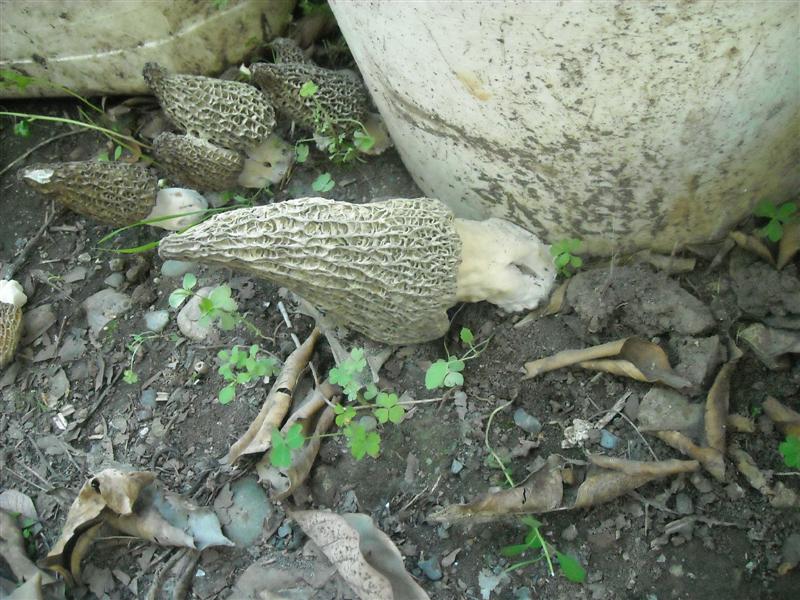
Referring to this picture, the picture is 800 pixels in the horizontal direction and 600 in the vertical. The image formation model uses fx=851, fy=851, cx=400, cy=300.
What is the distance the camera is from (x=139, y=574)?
1.66 m

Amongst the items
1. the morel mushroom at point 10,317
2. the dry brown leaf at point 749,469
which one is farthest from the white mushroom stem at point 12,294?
the dry brown leaf at point 749,469

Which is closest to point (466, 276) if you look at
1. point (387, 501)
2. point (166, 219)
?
point (387, 501)

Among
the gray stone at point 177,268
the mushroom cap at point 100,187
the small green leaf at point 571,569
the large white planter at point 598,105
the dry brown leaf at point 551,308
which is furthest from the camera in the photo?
the gray stone at point 177,268

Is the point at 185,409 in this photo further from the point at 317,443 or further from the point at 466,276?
the point at 466,276

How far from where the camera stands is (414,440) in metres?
1.70

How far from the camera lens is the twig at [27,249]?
2.19 metres

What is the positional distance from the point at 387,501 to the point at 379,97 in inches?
32.5

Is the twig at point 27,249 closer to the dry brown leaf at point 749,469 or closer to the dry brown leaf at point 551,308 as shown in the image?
the dry brown leaf at point 551,308

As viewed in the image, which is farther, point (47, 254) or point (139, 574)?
point (47, 254)

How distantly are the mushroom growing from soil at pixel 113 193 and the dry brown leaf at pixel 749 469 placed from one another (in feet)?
4.30

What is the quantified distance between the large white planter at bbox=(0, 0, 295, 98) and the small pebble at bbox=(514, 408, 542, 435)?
1256mm

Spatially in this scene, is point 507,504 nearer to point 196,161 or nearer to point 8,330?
point 196,161

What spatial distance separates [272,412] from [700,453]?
0.83 meters

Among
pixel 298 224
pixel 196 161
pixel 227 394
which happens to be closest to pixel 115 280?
pixel 196 161
